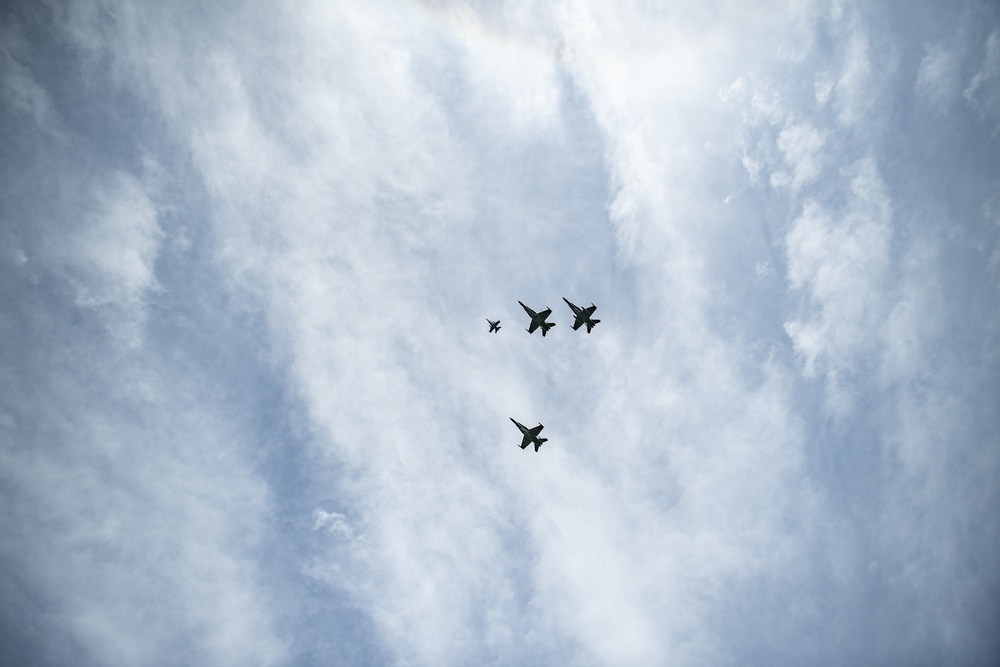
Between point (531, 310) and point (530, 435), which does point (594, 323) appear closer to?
point (531, 310)

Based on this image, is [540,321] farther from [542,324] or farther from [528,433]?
[528,433]

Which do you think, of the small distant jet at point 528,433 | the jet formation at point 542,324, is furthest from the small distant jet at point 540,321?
the small distant jet at point 528,433

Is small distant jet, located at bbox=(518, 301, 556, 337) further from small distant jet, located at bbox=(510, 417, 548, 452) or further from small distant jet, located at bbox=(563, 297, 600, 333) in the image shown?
small distant jet, located at bbox=(510, 417, 548, 452)

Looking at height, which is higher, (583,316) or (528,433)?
(583,316)

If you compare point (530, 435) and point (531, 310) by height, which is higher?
point (531, 310)

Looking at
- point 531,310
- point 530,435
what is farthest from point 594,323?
point 530,435

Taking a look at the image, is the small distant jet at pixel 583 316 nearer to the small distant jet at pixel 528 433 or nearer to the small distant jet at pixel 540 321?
the small distant jet at pixel 540 321

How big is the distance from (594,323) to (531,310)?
33.1ft

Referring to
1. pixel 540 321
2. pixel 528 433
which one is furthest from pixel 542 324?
pixel 528 433

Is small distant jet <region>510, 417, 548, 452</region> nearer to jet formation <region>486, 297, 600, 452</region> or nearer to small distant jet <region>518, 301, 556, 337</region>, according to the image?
jet formation <region>486, 297, 600, 452</region>

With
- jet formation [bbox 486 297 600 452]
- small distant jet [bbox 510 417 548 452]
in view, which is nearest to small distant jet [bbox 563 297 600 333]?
jet formation [bbox 486 297 600 452]

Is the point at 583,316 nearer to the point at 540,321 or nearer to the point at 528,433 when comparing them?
the point at 540,321

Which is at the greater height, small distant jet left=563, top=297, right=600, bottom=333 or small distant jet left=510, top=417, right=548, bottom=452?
small distant jet left=563, top=297, right=600, bottom=333

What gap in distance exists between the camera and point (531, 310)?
222 ft
